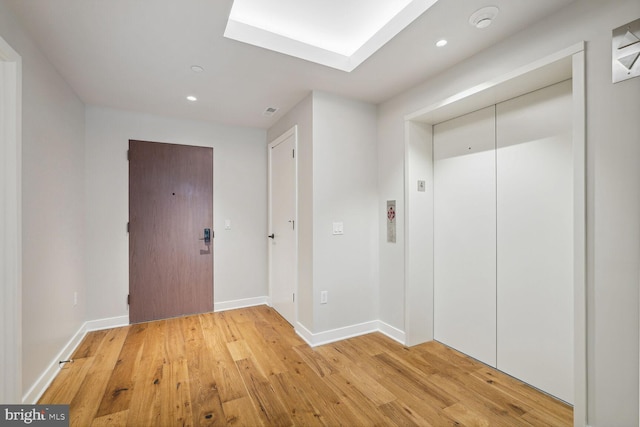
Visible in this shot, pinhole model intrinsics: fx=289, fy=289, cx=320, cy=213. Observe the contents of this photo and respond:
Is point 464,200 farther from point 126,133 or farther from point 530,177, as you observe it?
point 126,133

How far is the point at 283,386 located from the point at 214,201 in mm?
2401

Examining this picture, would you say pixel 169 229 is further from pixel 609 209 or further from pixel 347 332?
pixel 609 209

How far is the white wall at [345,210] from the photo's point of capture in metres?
2.77

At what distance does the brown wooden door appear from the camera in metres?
3.33

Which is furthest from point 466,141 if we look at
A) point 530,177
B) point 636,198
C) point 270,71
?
point 270,71

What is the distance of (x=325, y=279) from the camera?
279cm

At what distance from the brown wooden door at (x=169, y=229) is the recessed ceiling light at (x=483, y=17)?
306 cm

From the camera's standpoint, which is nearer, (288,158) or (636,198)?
(636,198)

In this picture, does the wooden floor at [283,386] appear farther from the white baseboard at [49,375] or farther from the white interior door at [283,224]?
the white interior door at [283,224]

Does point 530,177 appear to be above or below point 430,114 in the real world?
below

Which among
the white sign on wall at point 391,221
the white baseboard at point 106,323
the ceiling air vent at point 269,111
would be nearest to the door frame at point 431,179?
the white sign on wall at point 391,221

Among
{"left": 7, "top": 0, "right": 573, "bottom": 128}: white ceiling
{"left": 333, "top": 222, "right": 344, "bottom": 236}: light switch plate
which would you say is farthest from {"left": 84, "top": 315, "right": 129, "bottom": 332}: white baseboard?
{"left": 333, "top": 222, "right": 344, "bottom": 236}: light switch plate

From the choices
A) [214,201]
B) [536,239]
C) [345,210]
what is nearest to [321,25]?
[345,210]

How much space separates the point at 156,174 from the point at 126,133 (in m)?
0.55
